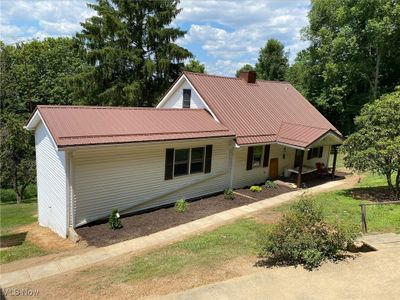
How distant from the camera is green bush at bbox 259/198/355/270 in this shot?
8.00 m

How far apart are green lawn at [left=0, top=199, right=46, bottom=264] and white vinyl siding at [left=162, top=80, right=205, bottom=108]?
9981 mm

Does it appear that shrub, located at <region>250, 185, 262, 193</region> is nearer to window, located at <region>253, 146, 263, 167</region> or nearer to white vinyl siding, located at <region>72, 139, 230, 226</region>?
window, located at <region>253, 146, 263, 167</region>

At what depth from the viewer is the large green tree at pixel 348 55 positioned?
96.4ft

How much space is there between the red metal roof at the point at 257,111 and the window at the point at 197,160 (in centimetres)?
203

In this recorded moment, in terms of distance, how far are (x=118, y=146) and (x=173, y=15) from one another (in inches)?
869

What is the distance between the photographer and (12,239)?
41.8 ft

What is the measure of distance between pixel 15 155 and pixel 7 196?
5749 mm

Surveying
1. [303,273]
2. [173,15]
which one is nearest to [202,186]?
[303,273]

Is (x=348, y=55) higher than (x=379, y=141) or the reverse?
higher

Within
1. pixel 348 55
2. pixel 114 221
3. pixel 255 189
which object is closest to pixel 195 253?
pixel 114 221

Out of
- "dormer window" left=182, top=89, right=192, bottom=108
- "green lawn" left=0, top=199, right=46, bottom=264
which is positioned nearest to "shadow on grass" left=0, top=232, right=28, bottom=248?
"green lawn" left=0, top=199, right=46, bottom=264

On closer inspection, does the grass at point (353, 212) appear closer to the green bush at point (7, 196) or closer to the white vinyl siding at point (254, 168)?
the white vinyl siding at point (254, 168)

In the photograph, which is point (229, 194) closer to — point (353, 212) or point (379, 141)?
point (353, 212)

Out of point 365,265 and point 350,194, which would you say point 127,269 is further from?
point 350,194
